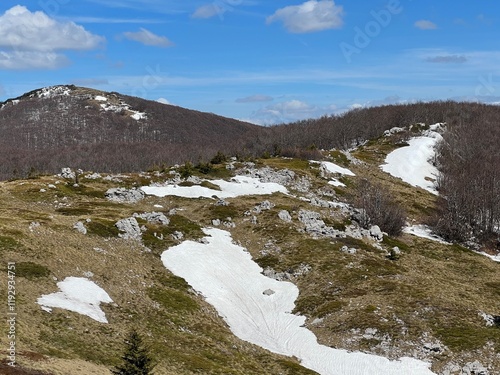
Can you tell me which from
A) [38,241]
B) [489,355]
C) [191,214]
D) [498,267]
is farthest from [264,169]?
[489,355]

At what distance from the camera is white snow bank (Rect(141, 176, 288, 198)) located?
93812 mm

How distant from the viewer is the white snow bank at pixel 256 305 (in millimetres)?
41562

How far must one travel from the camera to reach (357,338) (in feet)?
148

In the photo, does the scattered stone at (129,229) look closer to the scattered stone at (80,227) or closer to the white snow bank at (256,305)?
the scattered stone at (80,227)

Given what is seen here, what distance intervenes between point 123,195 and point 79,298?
162 ft

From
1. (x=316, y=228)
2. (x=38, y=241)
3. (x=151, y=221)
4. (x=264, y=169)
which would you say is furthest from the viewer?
(x=264, y=169)

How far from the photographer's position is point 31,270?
42.0 metres

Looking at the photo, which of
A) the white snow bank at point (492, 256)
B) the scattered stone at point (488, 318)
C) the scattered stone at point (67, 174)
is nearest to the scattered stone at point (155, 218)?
the scattered stone at point (67, 174)

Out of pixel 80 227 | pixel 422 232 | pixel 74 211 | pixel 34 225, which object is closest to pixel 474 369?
pixel 80 227

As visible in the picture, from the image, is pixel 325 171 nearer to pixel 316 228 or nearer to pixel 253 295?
pixel 316 228

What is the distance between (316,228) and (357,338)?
1209 inches

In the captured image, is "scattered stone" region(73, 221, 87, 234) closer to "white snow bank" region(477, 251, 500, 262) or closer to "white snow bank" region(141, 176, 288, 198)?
"white snow bank" region(141, 176, 288, 198)

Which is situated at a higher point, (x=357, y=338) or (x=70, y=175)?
(x=70, y=175)

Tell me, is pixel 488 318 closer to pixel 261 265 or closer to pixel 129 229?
pixel 261 265
